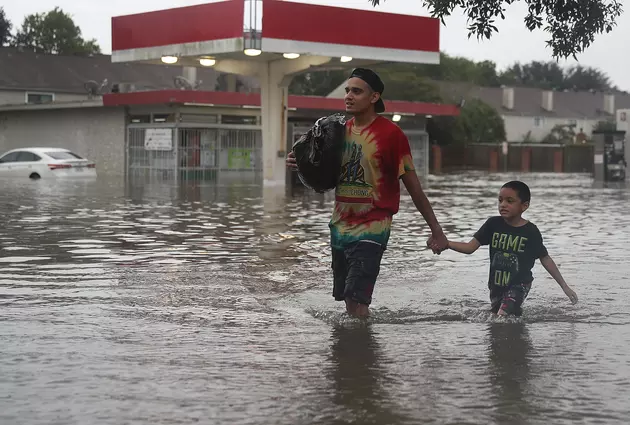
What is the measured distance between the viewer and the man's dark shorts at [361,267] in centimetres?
689

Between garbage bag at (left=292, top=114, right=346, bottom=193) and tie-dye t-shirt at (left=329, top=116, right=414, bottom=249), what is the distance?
58 mm

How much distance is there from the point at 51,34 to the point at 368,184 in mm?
100224

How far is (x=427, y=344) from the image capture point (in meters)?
6.64

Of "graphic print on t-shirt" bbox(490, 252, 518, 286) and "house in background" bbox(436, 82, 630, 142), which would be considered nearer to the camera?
"graphic print on t-shirt" bbox(490, 252, 518, 286)

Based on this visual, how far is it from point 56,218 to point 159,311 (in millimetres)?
9840

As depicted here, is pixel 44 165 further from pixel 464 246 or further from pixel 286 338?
pixel 286 338

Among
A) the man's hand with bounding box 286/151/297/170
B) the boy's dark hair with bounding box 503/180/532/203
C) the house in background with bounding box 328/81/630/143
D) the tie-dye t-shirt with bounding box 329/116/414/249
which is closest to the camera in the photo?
the tie-dye t-shirt with bounding box 329/116/414/249

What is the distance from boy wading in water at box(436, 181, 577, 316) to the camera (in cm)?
756

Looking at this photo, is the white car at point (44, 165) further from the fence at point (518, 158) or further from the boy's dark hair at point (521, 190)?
the boy's dark hair at point (521, 190)

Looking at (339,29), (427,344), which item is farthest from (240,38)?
(427,344)

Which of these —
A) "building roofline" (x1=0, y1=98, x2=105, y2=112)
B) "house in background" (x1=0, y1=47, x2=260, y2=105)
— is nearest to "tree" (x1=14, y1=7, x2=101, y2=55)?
"house in background" (x1=0, y1=47, x2=260, y2=105)

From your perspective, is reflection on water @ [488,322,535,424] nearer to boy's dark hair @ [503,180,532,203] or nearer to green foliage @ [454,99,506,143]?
boy's dark hair @ [503,180,532,203]

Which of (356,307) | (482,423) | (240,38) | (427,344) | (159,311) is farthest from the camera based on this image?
(240,38)

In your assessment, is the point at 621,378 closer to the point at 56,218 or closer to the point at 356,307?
the point at 356,307
